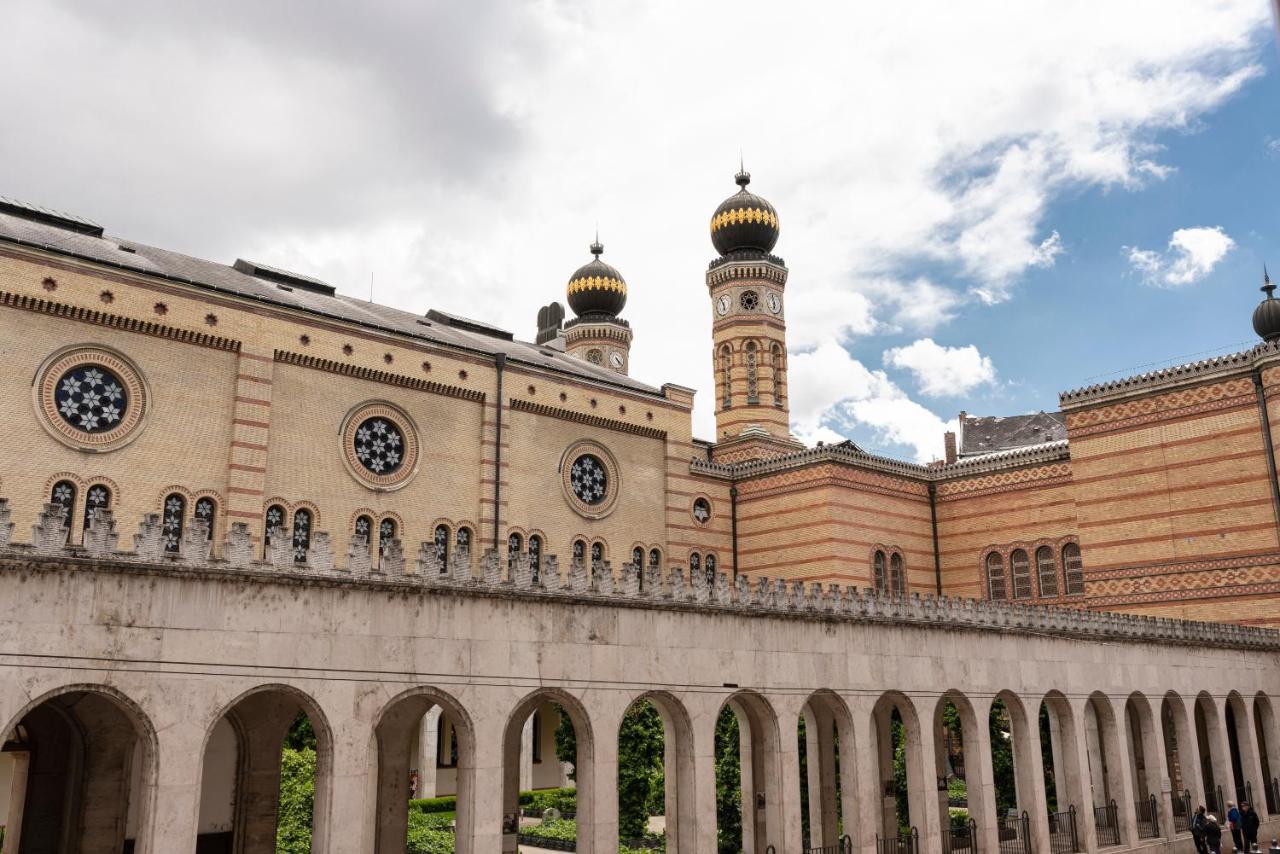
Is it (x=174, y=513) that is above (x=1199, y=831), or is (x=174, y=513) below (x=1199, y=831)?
above

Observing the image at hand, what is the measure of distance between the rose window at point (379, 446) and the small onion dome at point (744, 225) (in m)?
27.4

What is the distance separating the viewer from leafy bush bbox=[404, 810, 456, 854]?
90.5 feet

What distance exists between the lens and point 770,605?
2197cm

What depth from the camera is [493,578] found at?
60.5 ft

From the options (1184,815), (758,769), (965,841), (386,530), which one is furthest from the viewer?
(386,530)

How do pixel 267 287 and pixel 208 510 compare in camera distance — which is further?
pixel 267 287

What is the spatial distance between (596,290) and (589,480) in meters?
28.7

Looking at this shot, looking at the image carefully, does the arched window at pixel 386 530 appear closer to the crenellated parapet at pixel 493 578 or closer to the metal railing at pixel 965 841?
the crenellated parapet at pixel 493 578

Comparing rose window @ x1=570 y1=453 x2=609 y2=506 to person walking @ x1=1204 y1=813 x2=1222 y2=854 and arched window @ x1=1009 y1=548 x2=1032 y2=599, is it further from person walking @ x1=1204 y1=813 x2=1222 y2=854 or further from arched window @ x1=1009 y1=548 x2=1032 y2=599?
person walking @ x1=1204 y1=813 x2=1222 y2=854

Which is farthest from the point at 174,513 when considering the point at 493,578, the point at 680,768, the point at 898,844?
the point at 898,844

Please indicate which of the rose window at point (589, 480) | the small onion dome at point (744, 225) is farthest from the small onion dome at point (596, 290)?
the rose window at point (589, 480)

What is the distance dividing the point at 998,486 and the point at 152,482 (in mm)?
29896

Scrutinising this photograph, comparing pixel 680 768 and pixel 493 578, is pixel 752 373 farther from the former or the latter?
pixel 493 578

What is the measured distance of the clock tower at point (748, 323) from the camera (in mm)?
54156
